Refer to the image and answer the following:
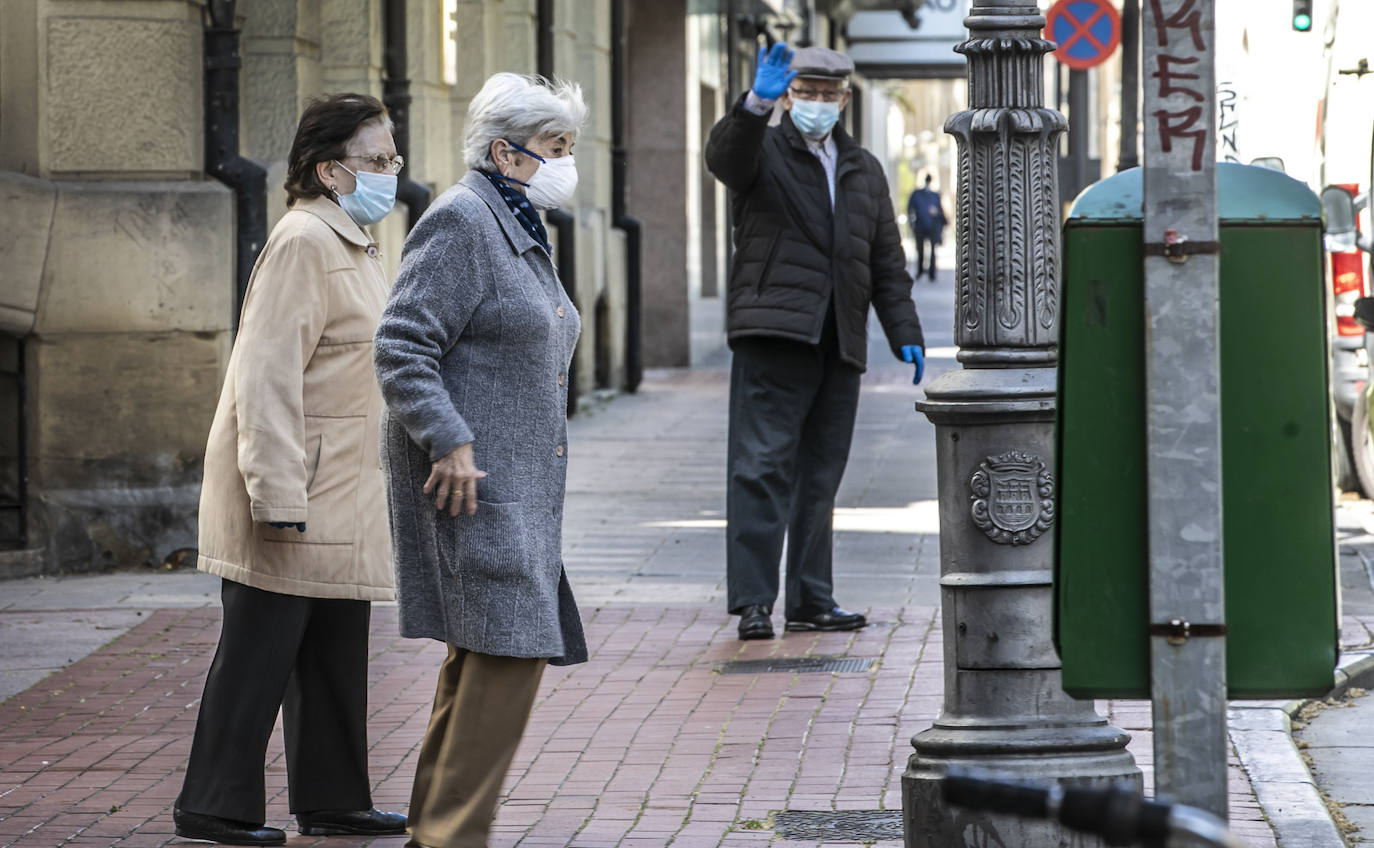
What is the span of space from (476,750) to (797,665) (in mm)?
2681

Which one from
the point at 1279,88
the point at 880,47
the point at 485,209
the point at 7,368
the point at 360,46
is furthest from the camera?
the point at 880,47

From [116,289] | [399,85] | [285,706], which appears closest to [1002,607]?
[285,706]

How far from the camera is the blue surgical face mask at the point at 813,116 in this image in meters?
7.52

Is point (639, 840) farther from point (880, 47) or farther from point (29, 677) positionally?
point (880, 47)

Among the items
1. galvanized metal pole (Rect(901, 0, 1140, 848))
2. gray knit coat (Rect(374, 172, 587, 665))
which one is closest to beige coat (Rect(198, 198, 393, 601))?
gray knit coat (Rect(374, 172, 587, 665))

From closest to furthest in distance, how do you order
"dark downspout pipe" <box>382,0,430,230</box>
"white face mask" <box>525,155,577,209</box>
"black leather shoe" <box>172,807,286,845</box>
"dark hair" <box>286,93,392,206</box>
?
"white face mask" <box>525,155,577,209</box> < "black leather shoe" <box>172,807,286,845</box> < "dark hair" <box>286,93,392,206</box> < "dark downspout pipe" <box>382,0,430,230</box>

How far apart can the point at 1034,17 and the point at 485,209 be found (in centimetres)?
122

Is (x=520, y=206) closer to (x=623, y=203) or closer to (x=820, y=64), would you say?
(x=820, y=64)

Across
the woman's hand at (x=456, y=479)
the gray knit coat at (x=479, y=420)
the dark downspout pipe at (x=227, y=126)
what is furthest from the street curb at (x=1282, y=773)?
the dark downspout pipe at (x=227, y=126)

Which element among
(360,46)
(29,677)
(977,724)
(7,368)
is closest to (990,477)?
(977,724)

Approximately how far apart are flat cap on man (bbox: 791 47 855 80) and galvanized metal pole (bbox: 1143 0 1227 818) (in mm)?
4711

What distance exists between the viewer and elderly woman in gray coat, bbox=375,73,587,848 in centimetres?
447

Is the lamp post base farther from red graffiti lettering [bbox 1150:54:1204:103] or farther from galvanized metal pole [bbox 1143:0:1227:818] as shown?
red graffiti lettering [bbox 1150:54:1204:103]

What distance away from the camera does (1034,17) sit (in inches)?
184
